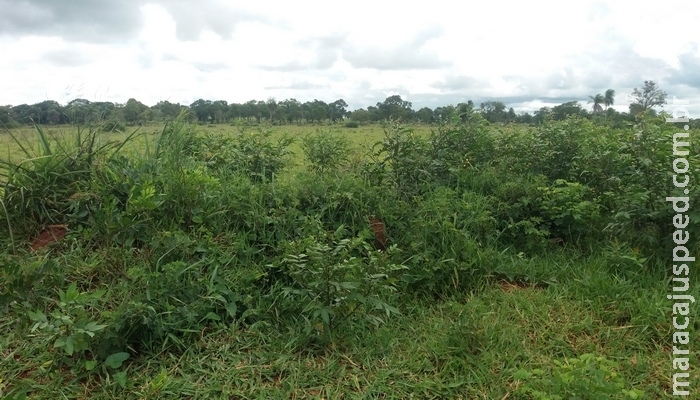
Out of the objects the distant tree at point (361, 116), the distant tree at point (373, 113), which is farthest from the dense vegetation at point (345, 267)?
the distant tree at point (361, 116)

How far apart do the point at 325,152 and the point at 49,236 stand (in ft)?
Answer: 7.87

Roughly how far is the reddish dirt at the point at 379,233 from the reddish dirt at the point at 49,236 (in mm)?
2222

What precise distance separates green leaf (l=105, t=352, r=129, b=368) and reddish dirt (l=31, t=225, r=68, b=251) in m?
1.30

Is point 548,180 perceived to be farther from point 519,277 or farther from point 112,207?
point 112,207

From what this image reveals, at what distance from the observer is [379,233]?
11.9 feet

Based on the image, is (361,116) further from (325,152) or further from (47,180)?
(47,180)

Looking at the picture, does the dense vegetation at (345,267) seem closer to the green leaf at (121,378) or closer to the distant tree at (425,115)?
the green leaf at (121,378)

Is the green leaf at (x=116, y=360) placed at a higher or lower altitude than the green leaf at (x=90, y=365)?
lower

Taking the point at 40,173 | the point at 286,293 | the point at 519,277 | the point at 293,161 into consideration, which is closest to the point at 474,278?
the point at 519,277

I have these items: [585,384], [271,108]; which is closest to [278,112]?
[271,108]

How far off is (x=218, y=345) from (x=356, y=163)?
2466 mm

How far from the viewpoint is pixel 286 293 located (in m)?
2.81

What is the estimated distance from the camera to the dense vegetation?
2.39 meters

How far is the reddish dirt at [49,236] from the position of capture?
3.27 m
